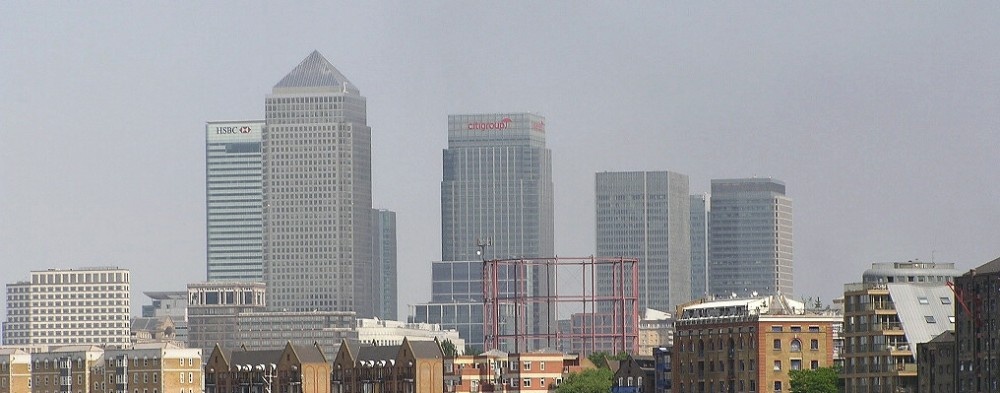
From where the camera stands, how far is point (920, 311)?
187750 mm

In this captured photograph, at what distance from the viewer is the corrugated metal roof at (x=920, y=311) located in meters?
186

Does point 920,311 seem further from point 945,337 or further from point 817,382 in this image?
point 817,382

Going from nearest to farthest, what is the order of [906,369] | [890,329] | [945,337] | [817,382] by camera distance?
[945,337], [906,369], [890,329], [817,382]

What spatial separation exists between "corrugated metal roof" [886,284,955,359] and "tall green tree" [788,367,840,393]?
1066 cm

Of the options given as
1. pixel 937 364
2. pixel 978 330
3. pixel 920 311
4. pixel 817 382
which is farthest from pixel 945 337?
pixel 817 382

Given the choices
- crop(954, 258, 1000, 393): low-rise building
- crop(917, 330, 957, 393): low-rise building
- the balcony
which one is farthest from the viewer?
the balcony

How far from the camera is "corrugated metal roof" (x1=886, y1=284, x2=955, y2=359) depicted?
611ft

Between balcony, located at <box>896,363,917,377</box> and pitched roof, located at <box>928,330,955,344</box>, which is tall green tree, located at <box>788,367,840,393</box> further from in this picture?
pitched roof, located at <box>928,330,955,344</box>

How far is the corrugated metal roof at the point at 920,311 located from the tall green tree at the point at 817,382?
10.7 m

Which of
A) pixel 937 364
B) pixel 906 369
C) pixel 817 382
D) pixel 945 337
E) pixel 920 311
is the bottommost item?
pixel 817 382

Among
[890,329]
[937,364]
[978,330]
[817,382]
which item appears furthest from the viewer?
[817,382]

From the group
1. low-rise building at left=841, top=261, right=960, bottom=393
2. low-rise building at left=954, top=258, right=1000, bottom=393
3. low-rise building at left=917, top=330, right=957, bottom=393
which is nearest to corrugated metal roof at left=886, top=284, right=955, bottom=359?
low-rise building at left=841, top=261, right=960, bottom=393

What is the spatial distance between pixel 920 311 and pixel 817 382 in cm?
1234

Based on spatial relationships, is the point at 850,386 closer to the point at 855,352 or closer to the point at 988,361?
the point at 855,352
